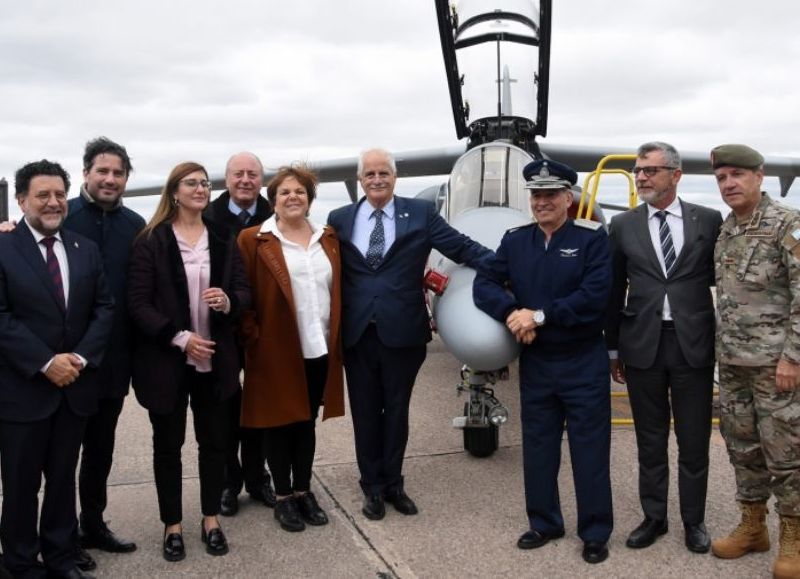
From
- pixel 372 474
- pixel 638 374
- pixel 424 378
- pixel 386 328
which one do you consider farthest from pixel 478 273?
pixel 424 378

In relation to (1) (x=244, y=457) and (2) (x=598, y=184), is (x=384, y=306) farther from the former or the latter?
(2) (x=598, y=184)

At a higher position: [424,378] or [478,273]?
[478,273]

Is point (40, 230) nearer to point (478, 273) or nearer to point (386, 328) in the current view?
point (386, 328)

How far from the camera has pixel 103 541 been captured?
11.9ft

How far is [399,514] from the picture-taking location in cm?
405

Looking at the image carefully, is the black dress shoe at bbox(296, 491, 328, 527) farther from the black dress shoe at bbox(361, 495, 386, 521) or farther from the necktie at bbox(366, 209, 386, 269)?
the necktie at bbox(366, 209, 386, 269)

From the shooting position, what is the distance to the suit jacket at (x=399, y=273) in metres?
3.90

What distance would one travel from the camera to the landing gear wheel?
4953 millimetres

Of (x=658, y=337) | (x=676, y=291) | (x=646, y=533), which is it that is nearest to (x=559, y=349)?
(x=658, y=337)

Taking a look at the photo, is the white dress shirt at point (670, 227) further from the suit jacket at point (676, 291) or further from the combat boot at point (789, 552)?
the combat boot at point (789, 552)

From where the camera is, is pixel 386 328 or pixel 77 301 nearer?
pixel 77 301

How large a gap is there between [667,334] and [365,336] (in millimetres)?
1590

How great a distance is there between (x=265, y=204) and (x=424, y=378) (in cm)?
390

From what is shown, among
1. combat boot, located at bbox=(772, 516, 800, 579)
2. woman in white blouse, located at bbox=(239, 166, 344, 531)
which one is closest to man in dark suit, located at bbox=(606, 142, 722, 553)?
combat boot, located at bbox=(772, 516, 800, 579)
